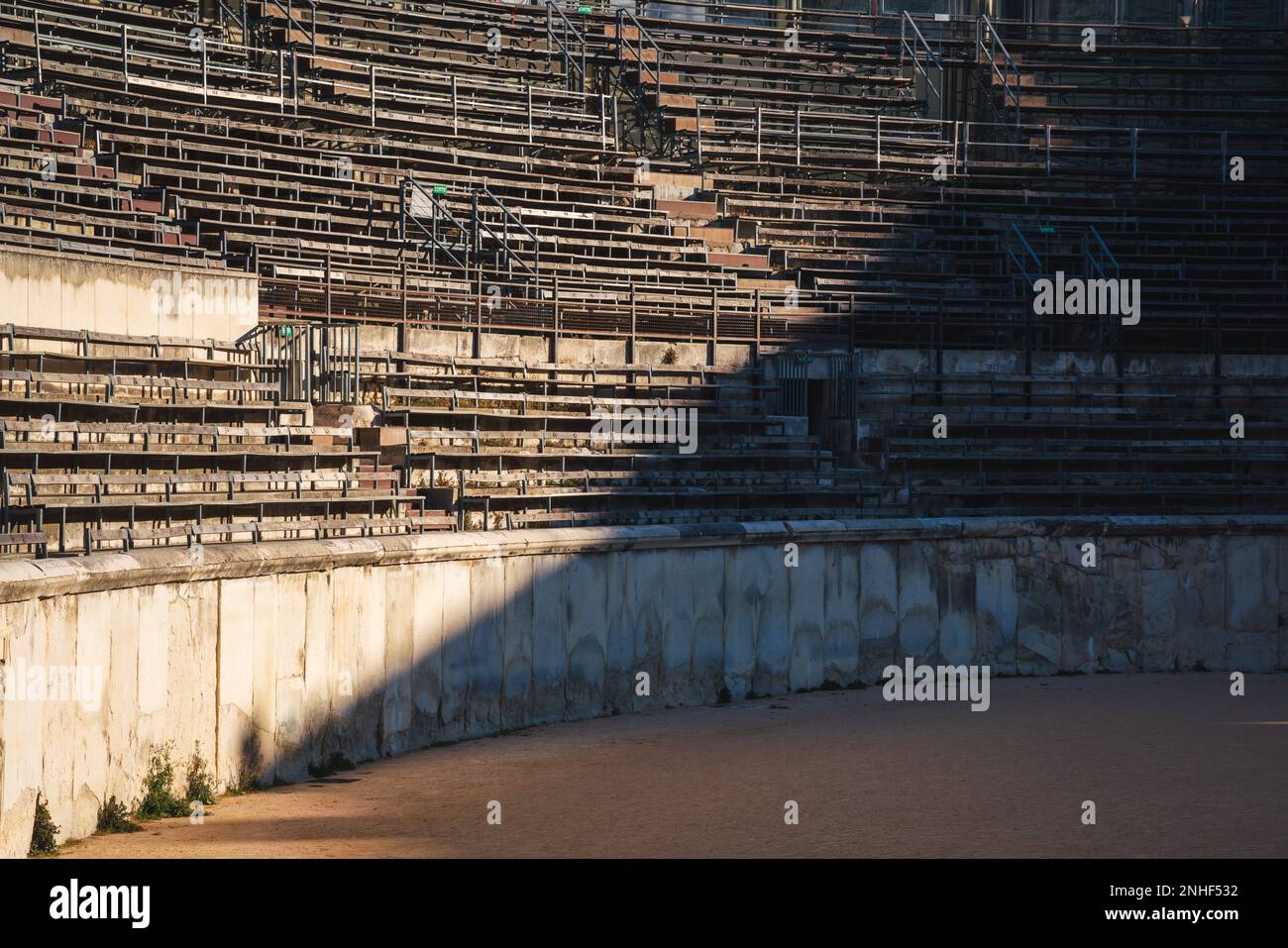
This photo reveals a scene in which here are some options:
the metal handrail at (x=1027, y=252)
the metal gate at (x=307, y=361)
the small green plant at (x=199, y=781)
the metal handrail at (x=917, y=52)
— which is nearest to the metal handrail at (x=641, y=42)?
the metal handrail at (x=917, y=52)

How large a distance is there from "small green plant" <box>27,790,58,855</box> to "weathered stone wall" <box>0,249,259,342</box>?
7.52m

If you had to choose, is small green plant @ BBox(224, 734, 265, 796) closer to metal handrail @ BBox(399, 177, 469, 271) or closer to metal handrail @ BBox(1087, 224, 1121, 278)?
metal handrail @ BBox(399, 177, 469, 271)

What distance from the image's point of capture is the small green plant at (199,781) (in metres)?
12.7

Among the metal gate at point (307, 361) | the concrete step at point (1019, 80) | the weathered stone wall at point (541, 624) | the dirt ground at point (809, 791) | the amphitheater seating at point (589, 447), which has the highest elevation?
the concrete step at point (1019, 80)

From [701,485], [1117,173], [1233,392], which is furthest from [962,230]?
[701,485]

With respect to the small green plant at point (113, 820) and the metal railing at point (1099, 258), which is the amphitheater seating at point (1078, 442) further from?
the small green plant at point (113, 820)

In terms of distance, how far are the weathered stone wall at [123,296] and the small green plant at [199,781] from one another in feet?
20.4

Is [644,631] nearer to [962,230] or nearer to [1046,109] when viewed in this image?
[962,230]

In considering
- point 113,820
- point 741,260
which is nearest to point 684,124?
point 741,260

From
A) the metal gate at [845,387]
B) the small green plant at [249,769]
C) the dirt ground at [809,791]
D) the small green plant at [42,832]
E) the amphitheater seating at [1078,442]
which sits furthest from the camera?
the metal gate at [845,387]

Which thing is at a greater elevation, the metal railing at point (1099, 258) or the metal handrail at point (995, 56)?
the metal handrail at point (995, 56)

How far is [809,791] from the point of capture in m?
13.5

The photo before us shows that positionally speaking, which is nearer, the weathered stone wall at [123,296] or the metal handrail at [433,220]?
the weathered stone wall at [123,296]

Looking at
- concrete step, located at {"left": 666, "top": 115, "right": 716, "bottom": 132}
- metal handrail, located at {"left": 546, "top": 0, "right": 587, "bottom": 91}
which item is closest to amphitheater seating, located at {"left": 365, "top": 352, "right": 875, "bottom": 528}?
concrete step, located at {"left": 666, "top": 115, "right": 716, "bottom": 132}
